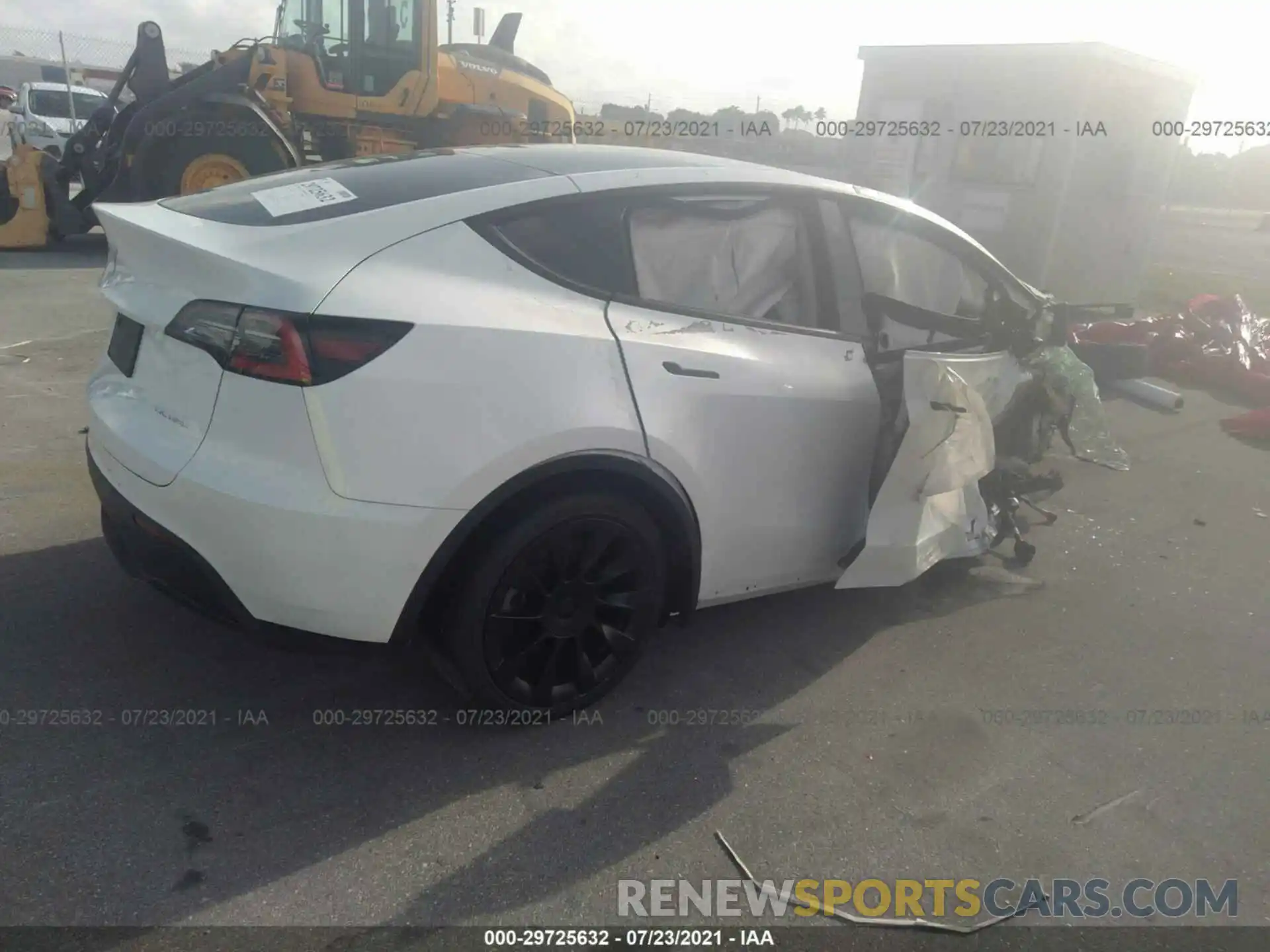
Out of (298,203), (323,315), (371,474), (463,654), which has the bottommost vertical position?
(463,654)

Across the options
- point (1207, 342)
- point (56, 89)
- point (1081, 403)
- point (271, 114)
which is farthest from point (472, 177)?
point (56, 89)

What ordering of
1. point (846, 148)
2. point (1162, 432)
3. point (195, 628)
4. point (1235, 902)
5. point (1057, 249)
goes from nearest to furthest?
point (1235, 902) < point (195, 628) < point (1162, 432) < point (1057, 249) < point (846, 148)

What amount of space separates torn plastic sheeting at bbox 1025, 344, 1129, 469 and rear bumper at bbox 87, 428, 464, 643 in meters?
3.21

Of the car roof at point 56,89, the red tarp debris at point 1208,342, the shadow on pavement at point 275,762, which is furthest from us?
the car roof at point 56,89

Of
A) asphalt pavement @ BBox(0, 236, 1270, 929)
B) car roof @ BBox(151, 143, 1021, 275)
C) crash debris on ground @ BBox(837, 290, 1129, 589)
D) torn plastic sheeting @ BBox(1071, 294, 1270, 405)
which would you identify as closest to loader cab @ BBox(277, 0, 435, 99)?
torn plastic sheeting @ BBox(1071, 294, 1270, 405)

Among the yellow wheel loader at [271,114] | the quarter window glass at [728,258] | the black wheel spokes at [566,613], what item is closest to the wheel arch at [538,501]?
the black wheel spokes at [566,613]

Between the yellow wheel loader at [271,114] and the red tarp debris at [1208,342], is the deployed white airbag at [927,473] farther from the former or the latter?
the yellow wheel loader at [271,114]

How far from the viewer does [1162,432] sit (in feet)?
23.8

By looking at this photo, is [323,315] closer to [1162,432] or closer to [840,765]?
[840,765]

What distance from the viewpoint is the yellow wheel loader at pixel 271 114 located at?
10750 mm

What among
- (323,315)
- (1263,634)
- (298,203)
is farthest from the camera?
(1263,634)

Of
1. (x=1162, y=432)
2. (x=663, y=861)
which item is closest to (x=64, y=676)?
(x=663, y=861)

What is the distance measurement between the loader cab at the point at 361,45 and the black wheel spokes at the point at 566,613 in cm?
1046

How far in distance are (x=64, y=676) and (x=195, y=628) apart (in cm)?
44
